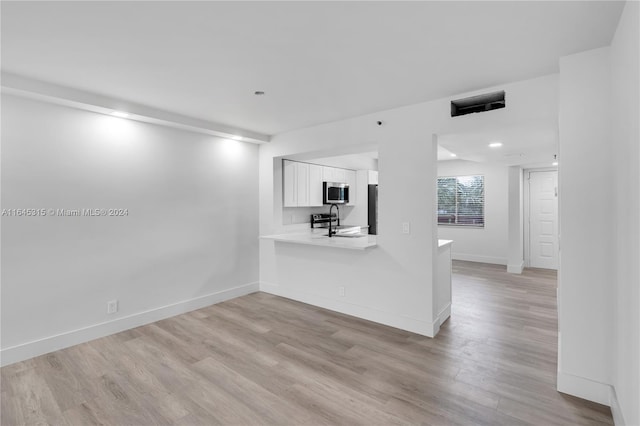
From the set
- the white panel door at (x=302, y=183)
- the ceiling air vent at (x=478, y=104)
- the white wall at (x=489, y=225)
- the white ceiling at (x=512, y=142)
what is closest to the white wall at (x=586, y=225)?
the ceiling air vent at (x=478, y=104)

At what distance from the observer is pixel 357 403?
88.1 inches

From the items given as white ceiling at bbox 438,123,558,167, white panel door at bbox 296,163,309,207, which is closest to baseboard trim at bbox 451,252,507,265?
white ceiling at bbox 438,123,558,167

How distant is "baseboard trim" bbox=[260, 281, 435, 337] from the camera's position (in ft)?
11.3

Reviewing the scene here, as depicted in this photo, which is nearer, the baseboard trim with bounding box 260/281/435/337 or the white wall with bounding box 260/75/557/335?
the white wall with bounding box 260/75/557/335

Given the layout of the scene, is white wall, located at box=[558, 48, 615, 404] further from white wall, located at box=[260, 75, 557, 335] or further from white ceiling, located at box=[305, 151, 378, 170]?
white ceiling, located at box=[305, 151, 378, 170]

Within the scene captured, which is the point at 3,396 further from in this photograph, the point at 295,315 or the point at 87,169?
the point at 295,315

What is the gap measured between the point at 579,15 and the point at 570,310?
6.40 feet

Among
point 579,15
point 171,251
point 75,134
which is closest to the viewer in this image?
point 579,15

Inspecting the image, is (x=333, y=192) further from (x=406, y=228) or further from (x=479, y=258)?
(x=479, y=258)

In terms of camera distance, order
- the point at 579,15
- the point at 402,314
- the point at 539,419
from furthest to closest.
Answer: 1. the point at 402,314
2. the point at 539,419
3. the point at 579,15

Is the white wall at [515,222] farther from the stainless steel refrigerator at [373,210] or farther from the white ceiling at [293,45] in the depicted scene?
the white ceiling at [293,45]

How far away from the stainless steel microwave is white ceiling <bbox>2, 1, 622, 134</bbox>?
278 centimetres

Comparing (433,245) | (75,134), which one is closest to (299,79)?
(433,245)

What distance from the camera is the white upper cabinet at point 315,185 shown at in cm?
568
